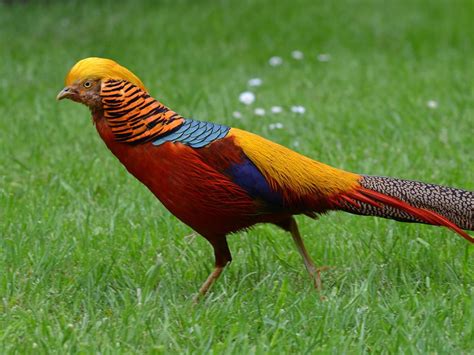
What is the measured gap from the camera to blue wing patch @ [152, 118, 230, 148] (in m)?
3.98

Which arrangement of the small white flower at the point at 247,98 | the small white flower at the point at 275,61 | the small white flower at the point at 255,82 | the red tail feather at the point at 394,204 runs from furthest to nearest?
1. the small white flower at the point at 275,61
2. the small white flower at the point at 255,82
3. the small white flower at the point at 247,98
4. the red tail feather at the point at 394,204

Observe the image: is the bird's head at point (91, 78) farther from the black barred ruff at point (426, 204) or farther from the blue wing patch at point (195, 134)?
the black barred ruff at point (426, 204)

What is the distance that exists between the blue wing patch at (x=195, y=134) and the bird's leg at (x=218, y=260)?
42 cm

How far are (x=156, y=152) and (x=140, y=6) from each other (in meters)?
7.09

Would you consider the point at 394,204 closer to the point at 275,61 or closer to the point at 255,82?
the point at 255,82

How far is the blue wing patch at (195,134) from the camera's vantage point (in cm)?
398

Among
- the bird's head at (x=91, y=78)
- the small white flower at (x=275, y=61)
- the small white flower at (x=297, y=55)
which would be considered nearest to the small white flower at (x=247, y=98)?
the small white flower at (x=275, y=61)

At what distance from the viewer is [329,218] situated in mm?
5148

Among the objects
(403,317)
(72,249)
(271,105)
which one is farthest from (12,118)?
(403,317)

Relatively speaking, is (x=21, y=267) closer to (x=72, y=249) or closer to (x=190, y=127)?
(x=72, y=249)

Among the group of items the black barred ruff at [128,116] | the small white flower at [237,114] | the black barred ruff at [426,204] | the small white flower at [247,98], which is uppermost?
the black barred ruff at [128,116]

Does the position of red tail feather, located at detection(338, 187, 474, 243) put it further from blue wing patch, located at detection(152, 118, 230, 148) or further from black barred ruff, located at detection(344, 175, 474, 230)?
blue wing patch, located at detection(152, 118, 230, 148)

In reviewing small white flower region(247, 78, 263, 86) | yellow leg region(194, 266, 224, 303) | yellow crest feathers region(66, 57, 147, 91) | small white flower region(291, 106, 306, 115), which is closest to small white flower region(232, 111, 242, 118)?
small white flower region(291, 106, 306, 115)

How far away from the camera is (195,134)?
4.03 m
